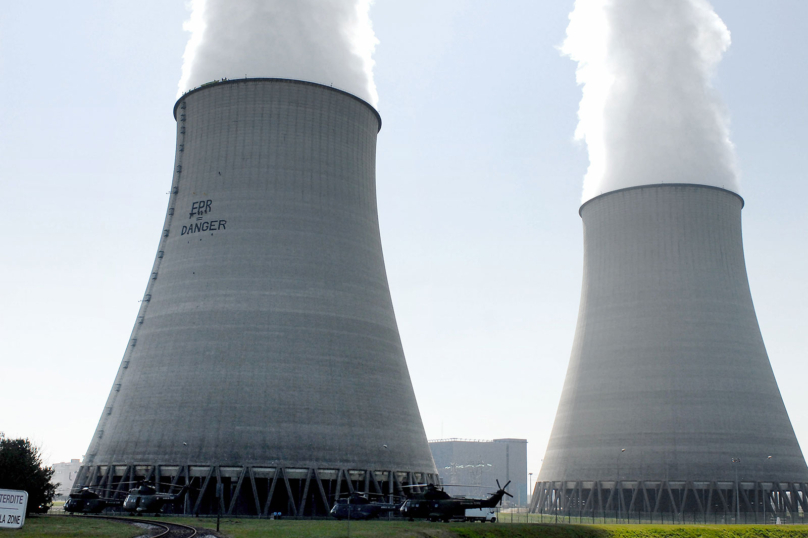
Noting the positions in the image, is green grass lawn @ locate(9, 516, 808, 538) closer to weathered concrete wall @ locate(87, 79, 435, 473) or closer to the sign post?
weathered concrete wall @ locate(87, 79, 435, 473)

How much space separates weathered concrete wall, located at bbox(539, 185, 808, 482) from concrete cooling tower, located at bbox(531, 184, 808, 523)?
5 centimetres

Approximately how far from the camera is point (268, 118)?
1185 inches

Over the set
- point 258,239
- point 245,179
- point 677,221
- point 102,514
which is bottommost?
point 102,514

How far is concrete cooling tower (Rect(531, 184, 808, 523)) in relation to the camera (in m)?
35.8

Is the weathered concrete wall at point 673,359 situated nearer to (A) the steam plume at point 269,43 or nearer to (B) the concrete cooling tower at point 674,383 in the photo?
(B) the concrete cooling tower at point 674,383

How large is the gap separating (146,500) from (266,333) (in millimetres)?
6551

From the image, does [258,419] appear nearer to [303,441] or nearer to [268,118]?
[303,441]

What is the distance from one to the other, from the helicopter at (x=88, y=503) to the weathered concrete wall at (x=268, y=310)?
142cm

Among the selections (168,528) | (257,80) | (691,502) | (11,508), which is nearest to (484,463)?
(691,502)

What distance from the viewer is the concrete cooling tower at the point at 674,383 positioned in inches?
1411

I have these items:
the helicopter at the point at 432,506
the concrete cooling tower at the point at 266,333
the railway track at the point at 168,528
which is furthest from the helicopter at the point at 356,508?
the railway track at the point at 168,528

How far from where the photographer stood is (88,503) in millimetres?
26188

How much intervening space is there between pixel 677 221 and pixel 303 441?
2128cm

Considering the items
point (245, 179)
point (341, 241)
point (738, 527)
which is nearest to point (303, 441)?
point (341, 241)
